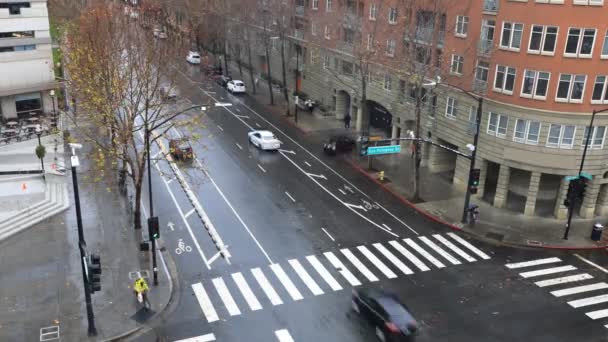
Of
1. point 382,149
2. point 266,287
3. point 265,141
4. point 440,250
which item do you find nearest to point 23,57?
point 265,141

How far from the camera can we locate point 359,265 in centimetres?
2962

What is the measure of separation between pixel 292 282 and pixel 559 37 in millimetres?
21368

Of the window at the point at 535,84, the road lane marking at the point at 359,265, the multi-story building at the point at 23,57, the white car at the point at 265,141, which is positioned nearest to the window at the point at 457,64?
the window at the point at 535,84

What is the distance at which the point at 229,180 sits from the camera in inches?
1619

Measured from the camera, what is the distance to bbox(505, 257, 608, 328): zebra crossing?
26.5 metres

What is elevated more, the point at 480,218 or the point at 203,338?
the point at 203,338

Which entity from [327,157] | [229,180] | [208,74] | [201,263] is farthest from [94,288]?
[208,74]

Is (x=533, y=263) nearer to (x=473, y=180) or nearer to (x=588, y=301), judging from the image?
(x=588, y=301)

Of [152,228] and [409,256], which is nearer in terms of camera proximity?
[152,228]

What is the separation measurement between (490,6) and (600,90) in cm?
864

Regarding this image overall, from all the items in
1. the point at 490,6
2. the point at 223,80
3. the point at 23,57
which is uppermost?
the point at 490,6

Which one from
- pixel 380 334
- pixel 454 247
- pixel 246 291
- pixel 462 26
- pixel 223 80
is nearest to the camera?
pixel 380 334

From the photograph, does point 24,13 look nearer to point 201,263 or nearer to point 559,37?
point 201,263

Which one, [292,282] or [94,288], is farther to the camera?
[292,282]
